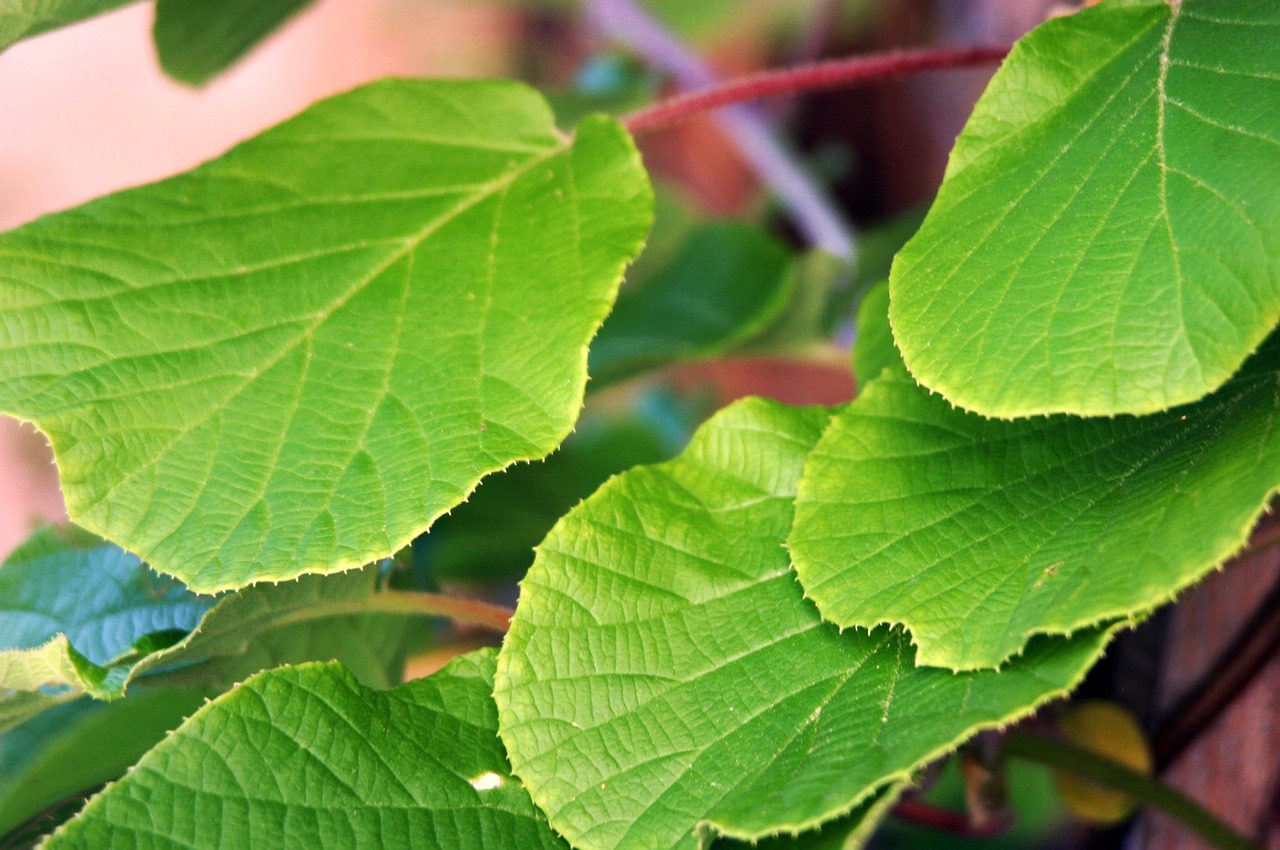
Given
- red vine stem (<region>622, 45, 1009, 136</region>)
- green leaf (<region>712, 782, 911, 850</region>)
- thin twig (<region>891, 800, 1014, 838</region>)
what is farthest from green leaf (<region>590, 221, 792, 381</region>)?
green leaf (<region>712, 782, 911, 850</region>)

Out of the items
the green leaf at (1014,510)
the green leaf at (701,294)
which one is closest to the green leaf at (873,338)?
the green leaf at (1014,510)

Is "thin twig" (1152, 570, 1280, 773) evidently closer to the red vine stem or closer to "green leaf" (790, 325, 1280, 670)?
"green leaf" (790, 325, 1280, 670)

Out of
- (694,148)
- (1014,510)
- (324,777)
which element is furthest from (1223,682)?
(694,148)

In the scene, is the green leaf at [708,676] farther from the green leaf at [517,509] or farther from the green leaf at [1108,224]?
the green leaf at [517,509]

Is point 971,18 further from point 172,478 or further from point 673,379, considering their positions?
A: point 172,478

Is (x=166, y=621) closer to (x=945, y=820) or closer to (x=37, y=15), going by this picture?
(x=37, y=15)
